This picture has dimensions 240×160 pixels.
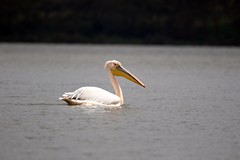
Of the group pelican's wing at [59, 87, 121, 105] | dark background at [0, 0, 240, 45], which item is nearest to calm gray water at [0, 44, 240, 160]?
pelican's wing at [59, 87, 121, 105]

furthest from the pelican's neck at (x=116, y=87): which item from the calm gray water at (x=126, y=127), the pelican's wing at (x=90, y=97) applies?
the pelican's wing at (x=90, y=97)

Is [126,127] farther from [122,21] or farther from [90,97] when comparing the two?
[122,21]

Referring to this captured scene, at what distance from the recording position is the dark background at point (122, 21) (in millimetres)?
93688

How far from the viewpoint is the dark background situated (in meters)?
93.7

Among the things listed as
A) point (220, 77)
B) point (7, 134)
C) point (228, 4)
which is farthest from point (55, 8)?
point (7, 134)

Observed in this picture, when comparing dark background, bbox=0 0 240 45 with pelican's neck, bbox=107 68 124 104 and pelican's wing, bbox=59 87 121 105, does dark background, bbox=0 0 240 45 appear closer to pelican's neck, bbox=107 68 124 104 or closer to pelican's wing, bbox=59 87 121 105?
pelican's neck, bbox=107 68 124 104

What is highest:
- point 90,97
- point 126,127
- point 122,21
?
point 90,97

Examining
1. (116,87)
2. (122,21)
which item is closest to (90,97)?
(116,87)

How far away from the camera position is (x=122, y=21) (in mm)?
98188

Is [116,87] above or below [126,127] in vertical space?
above

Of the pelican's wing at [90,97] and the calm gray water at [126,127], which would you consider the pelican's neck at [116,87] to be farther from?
the pelican's wing at [90,97]

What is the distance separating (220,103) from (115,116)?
11.2ft

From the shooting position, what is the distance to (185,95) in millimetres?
18484

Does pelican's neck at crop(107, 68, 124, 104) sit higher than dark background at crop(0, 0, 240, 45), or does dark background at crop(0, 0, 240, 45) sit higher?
pelican's neck at crop(107, 68, 124, 104)
